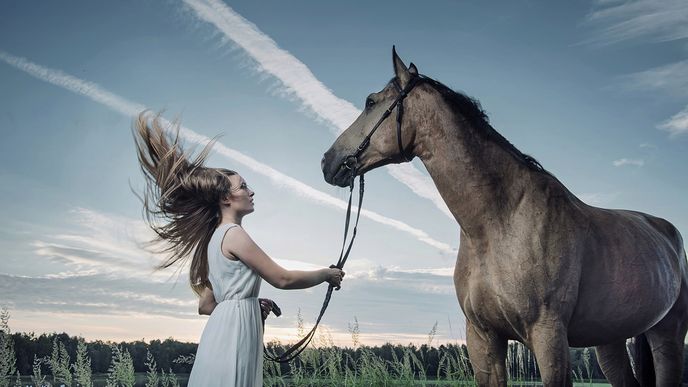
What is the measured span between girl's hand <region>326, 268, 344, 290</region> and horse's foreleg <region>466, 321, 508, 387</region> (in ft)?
3.50

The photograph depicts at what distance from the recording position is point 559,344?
167 inches

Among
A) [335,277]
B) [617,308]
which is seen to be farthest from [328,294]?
[617,308]

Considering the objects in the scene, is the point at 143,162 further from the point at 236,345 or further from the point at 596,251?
the point at 596,251

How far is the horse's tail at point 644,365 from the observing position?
5.93 metres

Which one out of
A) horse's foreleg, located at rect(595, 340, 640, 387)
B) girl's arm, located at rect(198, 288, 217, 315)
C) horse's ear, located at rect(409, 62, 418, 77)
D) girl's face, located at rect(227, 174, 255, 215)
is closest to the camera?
girl's face, located at rect(227, 174, 255, 215)

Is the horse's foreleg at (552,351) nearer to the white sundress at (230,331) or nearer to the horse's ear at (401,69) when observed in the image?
the white sundress at (230,331)

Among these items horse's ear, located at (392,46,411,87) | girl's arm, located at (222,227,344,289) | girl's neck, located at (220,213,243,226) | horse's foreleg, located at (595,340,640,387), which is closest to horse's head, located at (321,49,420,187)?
horse's ear, located at (392,46,411,87)

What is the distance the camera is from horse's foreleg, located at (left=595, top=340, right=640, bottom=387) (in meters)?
6.14

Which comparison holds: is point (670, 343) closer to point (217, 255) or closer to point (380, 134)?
point (380, 134)

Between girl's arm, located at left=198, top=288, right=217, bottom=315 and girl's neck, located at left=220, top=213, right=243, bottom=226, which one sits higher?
girl's neck, located at left=220, top=213, right=243, bottom=226

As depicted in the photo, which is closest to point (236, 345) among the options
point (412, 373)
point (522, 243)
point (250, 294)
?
point (250, 294)

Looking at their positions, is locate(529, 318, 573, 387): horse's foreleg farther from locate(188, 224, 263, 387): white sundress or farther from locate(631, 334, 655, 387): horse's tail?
locate(631, 334, 655, 387): horse's tail

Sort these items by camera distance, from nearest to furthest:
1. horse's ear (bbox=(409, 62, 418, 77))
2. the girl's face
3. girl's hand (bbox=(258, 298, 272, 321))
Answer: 1. girl's hand (bbox=(258, 298, 272, 321))
2. the girl's face
3. horse's ear (bbox=(409, 62, 418, 77))

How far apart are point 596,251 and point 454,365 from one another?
3.51 meters
